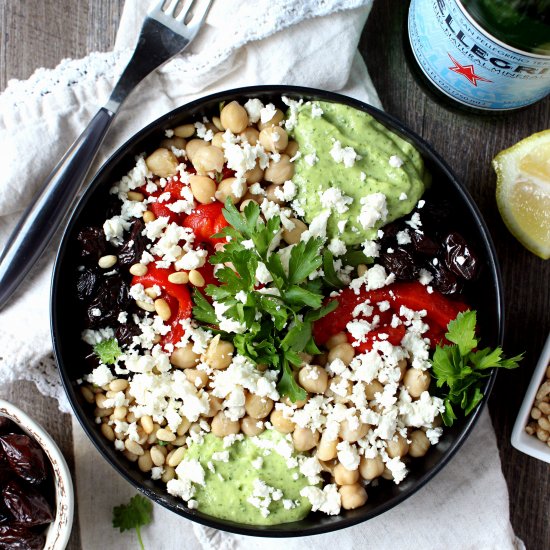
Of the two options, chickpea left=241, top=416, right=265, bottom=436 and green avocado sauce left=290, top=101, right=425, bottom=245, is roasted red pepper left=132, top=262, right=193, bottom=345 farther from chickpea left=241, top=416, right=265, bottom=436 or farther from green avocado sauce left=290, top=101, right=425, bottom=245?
green avocado sauce left=290, top=101, right=425, bottom=245

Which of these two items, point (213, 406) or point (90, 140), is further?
point (90, 140)

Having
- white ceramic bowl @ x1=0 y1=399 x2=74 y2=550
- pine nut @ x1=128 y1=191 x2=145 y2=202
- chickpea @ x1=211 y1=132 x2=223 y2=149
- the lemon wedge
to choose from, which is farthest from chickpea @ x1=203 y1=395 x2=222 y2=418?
the lemon wedge

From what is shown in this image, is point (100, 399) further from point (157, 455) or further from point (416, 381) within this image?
point (416, 381)

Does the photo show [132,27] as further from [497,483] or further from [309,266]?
[497,483]

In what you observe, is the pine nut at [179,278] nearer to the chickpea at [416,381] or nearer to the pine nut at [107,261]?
the pine nut at [107,261]

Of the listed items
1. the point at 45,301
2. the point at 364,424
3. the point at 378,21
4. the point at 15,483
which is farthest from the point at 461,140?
the point at 15,483

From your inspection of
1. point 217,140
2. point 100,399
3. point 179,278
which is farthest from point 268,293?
point 100,399
